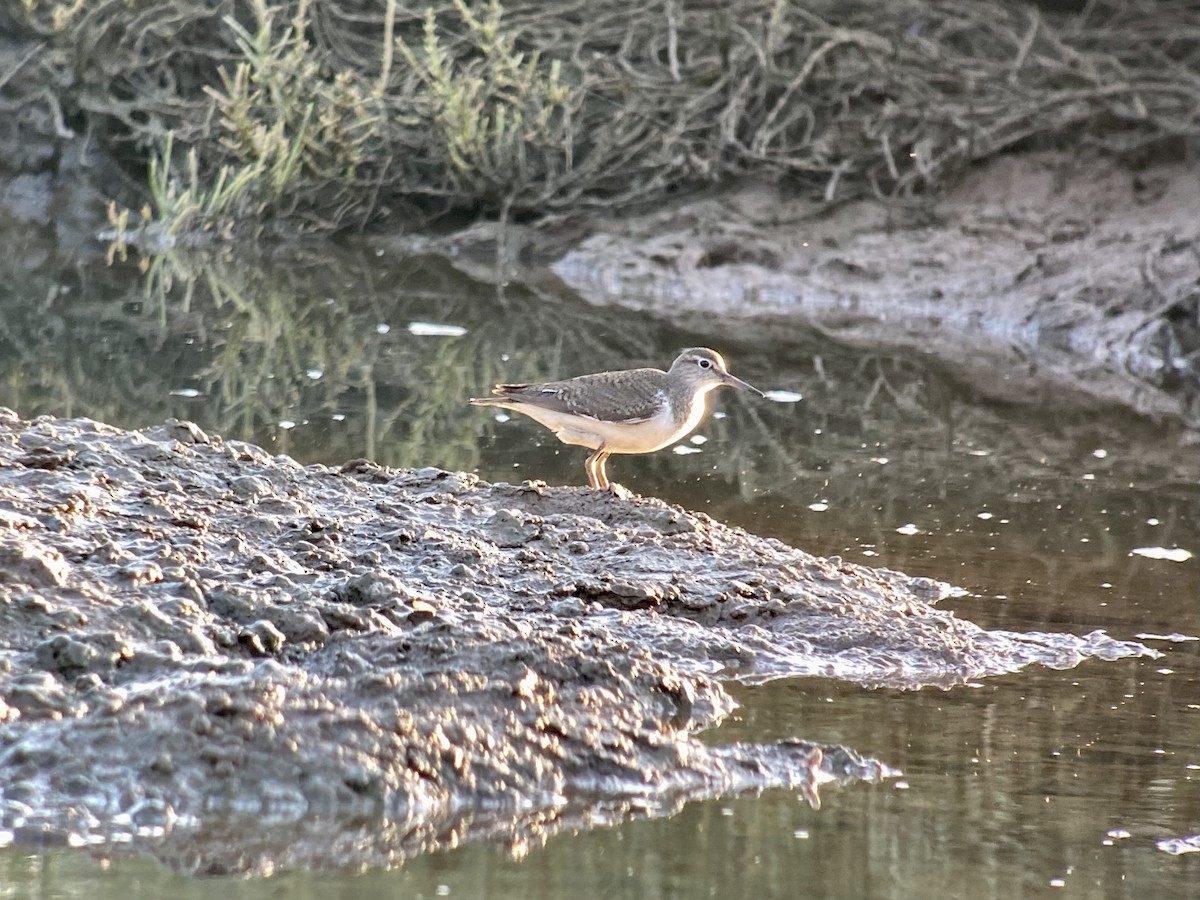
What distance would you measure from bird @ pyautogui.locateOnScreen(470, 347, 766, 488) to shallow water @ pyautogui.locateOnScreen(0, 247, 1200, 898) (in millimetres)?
319

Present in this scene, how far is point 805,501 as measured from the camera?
277 inches

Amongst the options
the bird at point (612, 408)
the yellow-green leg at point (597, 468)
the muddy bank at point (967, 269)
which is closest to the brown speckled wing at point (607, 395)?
the bird at point (612, 408)

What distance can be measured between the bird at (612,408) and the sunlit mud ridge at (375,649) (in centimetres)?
41

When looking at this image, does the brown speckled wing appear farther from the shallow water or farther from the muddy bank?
the muddy bank

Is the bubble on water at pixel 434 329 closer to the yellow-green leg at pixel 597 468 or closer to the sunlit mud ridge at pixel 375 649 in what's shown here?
the yellow-green leg at pixel 597 468

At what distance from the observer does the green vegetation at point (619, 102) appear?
42.1ft

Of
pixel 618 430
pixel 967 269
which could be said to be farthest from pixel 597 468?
pixel 967 269

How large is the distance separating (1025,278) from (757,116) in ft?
9.69

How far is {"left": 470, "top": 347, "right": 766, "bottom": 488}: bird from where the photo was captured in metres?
6.65

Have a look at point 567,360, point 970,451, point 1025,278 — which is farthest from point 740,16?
point 970,451

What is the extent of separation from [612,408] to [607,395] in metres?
Answer: 0.06

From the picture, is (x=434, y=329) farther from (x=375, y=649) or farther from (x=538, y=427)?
(x=375, y=649)

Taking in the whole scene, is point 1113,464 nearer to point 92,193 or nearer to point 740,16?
point 740,16

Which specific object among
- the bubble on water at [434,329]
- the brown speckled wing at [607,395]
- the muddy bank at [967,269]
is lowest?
the bubble on water at [434,329]
